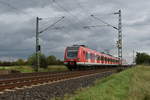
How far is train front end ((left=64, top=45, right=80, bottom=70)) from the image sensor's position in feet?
113

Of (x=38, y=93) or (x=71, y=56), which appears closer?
(x=38, y=93)

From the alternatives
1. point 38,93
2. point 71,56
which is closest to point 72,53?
point 71,56

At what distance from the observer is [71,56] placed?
34.9m

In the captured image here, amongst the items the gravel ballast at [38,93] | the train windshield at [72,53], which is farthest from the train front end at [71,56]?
the gravel ballast at [38,93]

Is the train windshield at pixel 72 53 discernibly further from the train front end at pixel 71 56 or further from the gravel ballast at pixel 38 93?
the gravel ballast at pixel 38 93

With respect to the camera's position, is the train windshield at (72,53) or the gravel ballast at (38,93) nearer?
the gravel ballast at (38,93)

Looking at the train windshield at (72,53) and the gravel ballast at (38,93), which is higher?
the train windshield at (72,53)

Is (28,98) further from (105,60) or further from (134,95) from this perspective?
(105,60)

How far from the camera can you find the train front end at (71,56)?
3447 centimetres

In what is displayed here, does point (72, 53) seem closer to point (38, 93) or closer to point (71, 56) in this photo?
point (71, 56)

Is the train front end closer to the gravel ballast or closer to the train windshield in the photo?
the train windshield

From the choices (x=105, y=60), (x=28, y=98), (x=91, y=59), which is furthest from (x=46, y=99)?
(x=105, y=60)

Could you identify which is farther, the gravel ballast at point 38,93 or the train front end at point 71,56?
the train front end at point 71,56

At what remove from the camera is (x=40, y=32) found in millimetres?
34375
